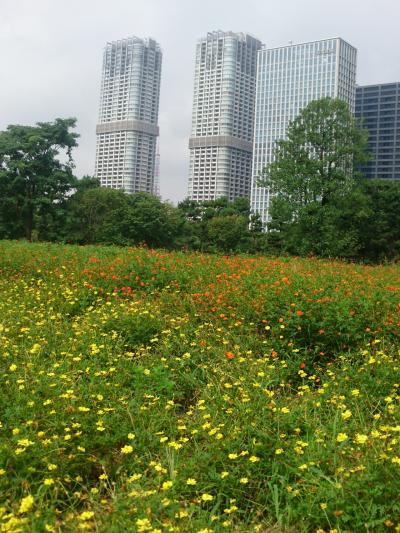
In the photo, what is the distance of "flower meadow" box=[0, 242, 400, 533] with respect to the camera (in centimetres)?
242

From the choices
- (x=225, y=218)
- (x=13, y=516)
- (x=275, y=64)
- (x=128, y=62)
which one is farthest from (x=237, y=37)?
(x=13, y=516)

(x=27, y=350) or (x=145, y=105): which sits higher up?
(x=145, y=105)

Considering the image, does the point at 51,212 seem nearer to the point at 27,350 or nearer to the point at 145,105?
the point at 27,350

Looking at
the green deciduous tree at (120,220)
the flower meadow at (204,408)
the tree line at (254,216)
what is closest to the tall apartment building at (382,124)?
the tree line at (254,216)

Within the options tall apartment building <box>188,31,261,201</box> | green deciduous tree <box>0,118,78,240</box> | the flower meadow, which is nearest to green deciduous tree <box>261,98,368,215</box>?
green deciduous tree <box>0,118,78,240</box>

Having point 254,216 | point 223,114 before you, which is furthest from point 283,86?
point 254,216

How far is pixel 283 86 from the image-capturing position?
7962 cm

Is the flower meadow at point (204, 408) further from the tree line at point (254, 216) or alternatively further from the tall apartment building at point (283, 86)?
the tall apartment building at point (283, 86)

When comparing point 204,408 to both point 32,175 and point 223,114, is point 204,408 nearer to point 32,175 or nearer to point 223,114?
point 32,175

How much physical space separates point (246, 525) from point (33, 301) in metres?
4.49

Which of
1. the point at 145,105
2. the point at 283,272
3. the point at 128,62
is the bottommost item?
the point at 283,272

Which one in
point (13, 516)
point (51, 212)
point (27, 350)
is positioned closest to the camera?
point (13, 516)

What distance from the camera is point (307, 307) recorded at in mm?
5109

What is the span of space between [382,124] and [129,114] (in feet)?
106
